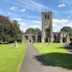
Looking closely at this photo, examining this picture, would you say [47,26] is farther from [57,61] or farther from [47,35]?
[57,61]

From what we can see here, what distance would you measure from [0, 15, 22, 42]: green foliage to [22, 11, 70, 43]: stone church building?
40.2 feet

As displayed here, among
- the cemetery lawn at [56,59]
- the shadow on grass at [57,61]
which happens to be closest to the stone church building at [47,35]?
the cemetery lawn at [56,59]

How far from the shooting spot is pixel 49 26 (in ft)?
401

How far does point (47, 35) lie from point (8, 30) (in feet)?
84.1

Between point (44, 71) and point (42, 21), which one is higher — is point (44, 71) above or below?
below

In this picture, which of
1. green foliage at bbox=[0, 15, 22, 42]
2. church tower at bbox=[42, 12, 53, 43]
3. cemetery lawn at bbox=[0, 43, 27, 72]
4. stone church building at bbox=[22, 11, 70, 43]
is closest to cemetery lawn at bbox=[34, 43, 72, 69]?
cemetery lawn at bbox=[0, 43, 27, 72]

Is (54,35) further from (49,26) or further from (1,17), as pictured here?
(1,17)

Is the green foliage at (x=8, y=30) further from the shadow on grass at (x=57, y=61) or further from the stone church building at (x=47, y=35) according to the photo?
the shadow on grass at (x=57, y=61)

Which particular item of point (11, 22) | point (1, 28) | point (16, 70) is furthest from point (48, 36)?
point (16, 70)

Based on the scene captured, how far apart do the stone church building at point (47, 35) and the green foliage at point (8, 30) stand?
482 inches

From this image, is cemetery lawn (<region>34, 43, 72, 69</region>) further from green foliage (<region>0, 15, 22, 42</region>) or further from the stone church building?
the stone church building

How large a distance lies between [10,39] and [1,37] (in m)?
5.17

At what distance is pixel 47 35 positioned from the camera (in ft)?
393

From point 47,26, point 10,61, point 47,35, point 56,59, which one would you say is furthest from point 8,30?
point 10,61
